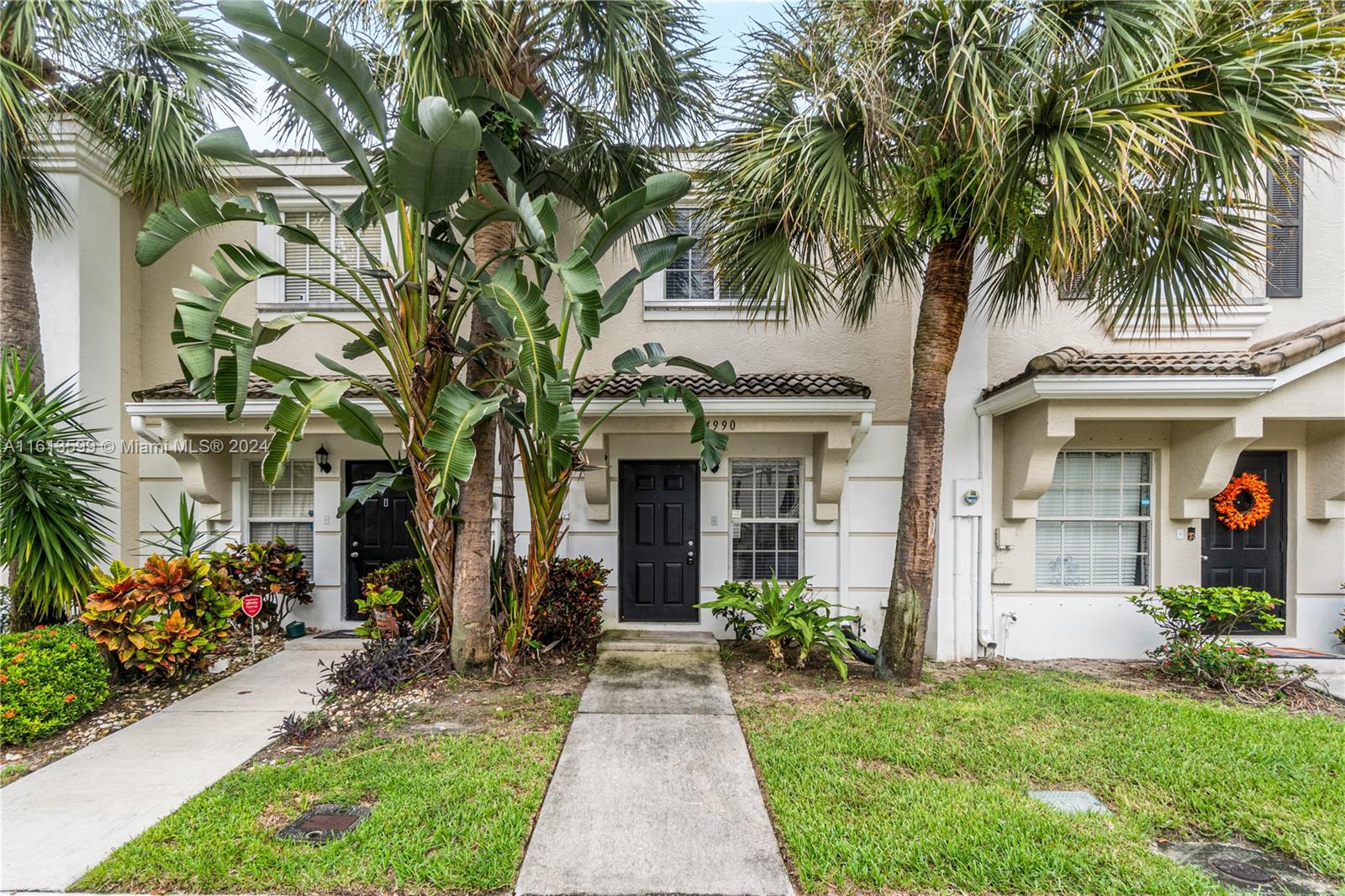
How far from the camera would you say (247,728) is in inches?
195

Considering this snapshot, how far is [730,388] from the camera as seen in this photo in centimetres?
672

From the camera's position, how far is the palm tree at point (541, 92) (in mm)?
4793

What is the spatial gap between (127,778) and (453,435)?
3.45 meters

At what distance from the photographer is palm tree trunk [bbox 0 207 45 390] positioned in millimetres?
6223

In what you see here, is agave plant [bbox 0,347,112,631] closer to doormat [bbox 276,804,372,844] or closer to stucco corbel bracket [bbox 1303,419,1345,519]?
doormat [bbox 276,804,372,844]

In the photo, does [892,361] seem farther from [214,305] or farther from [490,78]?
[214,305]

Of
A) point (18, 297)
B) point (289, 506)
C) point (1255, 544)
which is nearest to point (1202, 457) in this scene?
point (1255, 544)

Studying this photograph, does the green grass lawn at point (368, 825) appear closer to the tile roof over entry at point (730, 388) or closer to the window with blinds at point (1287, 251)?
the tile roof over entry at point (730, 388)

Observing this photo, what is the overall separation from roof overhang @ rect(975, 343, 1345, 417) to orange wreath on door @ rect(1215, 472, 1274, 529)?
170 cm

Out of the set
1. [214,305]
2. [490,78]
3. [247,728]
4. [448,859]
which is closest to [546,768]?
[448,859]

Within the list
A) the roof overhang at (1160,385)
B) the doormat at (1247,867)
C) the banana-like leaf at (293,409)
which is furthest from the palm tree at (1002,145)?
the banana-like leaf at (293,409)

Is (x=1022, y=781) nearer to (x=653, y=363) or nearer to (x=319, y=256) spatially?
(x=653, y=363)

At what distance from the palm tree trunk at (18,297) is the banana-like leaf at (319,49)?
14.9 feet

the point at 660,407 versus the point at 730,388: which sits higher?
the point at 730,388
